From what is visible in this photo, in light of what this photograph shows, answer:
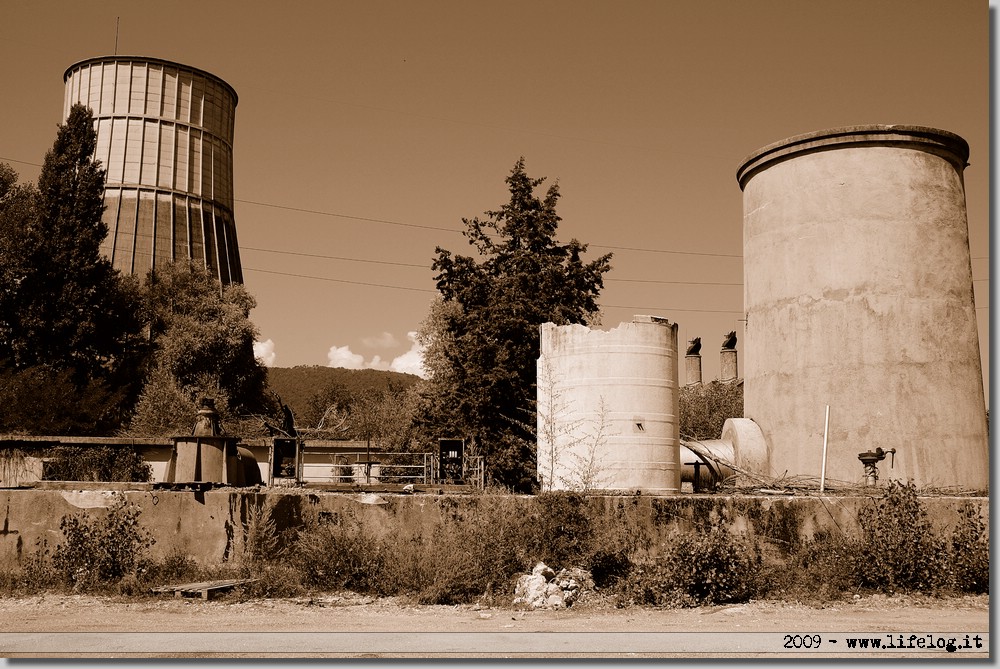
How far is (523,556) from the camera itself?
11.3 m

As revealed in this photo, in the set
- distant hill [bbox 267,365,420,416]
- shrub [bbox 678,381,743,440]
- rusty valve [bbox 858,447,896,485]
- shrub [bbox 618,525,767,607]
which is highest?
distant hill [bbox 267,365,420,416]

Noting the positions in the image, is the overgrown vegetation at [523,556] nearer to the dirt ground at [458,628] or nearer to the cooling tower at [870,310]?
the dirt ground at [458,628]

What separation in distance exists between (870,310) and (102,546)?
513 inches

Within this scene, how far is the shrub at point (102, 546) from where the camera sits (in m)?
11.3

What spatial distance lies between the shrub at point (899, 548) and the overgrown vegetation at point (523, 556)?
0.01 metres

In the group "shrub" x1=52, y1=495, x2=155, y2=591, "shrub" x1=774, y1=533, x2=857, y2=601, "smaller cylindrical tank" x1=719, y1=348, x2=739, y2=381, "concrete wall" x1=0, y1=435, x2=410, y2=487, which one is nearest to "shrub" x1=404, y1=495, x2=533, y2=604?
"shrub" x1=774, y1=533, x2=857, y2=601

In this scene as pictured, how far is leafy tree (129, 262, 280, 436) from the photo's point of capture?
1195 inches

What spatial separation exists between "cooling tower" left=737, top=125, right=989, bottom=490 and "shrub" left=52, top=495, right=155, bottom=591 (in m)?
11.6

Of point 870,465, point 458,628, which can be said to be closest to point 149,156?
point 870,465

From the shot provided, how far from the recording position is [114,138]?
4162 cm

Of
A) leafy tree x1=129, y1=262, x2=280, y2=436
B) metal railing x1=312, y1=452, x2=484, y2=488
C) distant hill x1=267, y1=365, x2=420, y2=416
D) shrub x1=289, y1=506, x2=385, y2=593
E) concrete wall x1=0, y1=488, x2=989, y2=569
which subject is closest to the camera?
shrub x1=289, y1=506, x2=385, y2=593

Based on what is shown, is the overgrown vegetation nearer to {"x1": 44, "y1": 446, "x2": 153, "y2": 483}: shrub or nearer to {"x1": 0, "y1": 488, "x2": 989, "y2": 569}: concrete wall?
{"x1": 0, "y1": 488, "x2": 989, "y2": 569}: concrete wall

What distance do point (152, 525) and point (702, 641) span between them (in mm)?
7026

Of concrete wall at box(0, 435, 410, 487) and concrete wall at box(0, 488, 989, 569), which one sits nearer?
concrete wall at box(0, 488, 989, 569)
